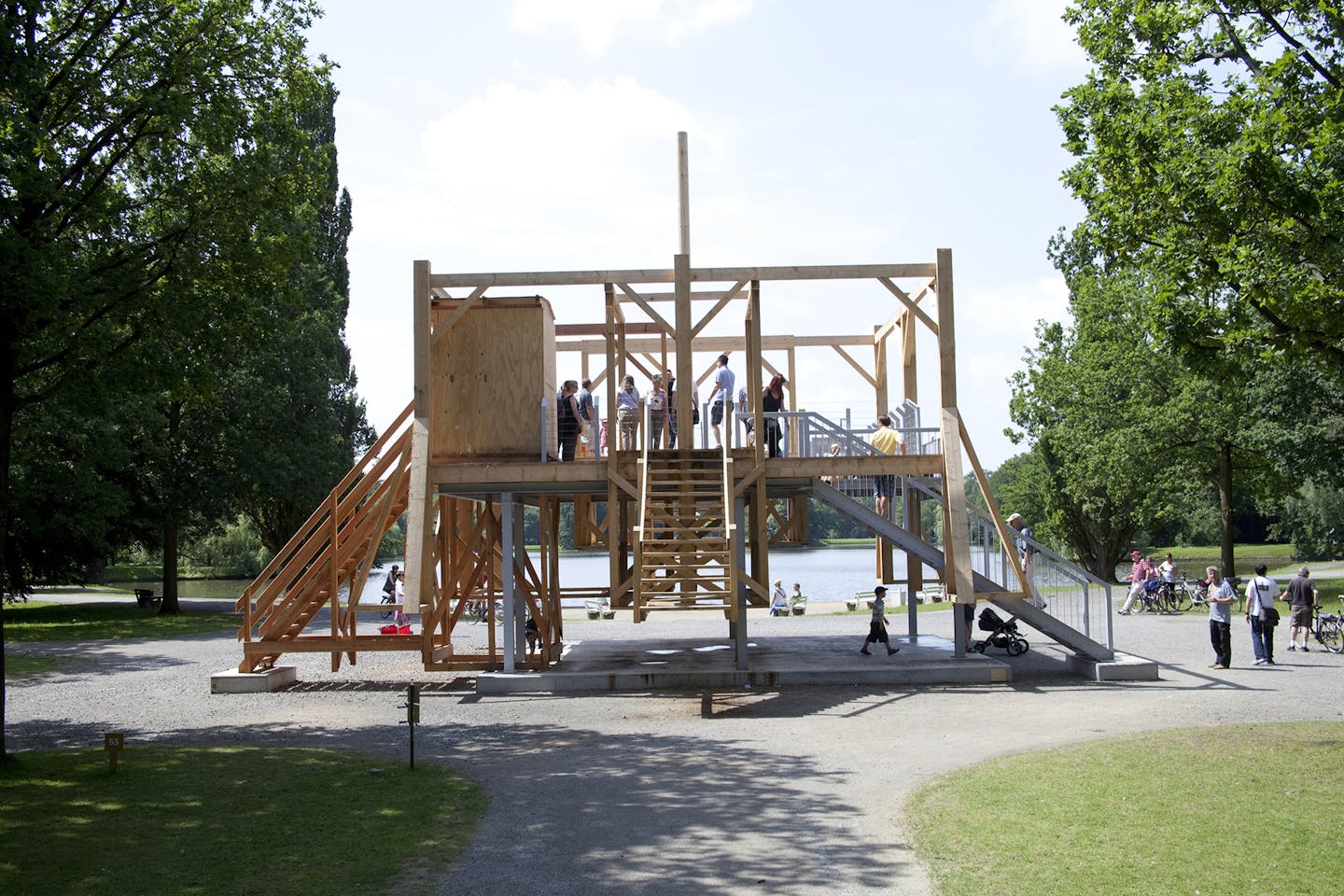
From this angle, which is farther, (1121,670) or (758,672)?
(758,672)

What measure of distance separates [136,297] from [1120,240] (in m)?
11.3

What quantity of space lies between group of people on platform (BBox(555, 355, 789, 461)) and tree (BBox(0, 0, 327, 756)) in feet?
22.2

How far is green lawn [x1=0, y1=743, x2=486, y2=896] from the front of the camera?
804cm

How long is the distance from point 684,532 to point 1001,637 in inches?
275

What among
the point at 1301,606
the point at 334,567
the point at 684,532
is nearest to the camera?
the point at 684,532

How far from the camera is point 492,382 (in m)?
19.8

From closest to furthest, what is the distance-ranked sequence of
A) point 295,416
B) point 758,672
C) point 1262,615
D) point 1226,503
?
point 758,672 → point 1262,615 → point 1226,503 → point 295,416

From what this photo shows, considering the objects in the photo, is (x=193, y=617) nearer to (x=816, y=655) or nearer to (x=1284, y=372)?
(x=816, y=655)

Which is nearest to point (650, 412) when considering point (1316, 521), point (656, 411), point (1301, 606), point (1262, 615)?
point (656, 411)

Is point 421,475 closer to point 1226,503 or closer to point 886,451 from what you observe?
point 886,451

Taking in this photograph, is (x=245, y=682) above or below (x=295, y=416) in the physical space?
below

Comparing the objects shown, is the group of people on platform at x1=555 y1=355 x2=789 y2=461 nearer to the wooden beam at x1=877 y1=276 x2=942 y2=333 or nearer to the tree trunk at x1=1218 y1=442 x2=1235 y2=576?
the wooden beam at x1=877 y1=276 x2=942 y2=333

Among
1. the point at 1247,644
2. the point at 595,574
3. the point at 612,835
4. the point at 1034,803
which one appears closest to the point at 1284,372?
the point at 1247,644

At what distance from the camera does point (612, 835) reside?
9.20m
